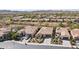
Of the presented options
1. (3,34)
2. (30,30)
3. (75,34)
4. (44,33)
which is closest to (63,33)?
(75,34)

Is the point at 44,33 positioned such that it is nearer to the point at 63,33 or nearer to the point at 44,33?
the point at 44,33

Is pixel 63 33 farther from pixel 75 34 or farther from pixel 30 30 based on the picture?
pixel 30 30

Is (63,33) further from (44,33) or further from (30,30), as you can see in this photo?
(30,30)

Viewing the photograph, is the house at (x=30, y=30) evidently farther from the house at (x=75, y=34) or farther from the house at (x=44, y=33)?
the house at (x=75, y=34)

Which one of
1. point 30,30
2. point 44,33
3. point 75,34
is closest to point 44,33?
point 44,33

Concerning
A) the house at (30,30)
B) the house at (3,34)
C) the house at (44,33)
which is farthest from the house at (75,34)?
the house at (3,34)

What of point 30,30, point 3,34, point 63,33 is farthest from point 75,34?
point 3,34

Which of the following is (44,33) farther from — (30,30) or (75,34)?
(75,34)

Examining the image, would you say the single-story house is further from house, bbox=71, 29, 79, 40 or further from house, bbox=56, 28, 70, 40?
house, bbox=71, 29, 79, 40

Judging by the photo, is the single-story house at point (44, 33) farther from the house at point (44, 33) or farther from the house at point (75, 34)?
the house at point (75, 34)

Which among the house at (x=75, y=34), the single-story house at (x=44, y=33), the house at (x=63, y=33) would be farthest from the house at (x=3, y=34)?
the house at (x=75, y=34)

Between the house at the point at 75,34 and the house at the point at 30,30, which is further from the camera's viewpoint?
the house at the point at 30,30
